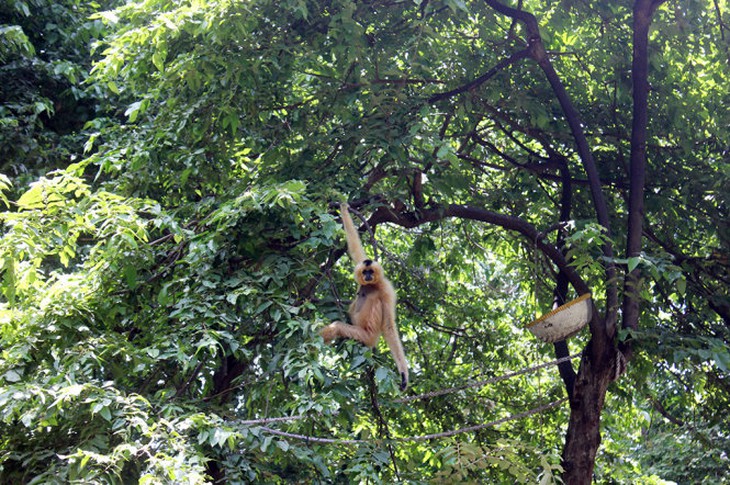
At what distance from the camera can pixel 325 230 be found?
5.12 metres

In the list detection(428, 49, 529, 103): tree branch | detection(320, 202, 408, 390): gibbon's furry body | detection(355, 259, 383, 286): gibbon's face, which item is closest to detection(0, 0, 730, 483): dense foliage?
detection(428, 49, 529, 103): tree branch

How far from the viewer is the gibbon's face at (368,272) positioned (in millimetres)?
6484

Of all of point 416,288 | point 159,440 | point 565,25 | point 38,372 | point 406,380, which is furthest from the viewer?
point 416,288

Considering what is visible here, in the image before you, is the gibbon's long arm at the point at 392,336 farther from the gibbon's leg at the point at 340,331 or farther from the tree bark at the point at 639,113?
the tree bark at the point at 639,113

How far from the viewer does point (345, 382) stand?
504 cm

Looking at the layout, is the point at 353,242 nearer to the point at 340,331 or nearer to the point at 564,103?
the point at 340,331

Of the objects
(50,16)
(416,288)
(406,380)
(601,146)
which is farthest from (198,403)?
(50,16)

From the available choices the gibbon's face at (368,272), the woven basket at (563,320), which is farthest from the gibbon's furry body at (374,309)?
the woven basket at (563,320)

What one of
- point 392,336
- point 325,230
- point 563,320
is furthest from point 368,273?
point 563,320

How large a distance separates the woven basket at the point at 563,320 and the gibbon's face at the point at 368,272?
1351 millimetres

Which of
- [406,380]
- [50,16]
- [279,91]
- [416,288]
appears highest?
[50,16]

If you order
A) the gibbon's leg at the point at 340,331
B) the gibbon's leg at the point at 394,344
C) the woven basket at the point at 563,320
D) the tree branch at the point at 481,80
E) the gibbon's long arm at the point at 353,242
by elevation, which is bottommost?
the gibbon's leg at the point at 340,331

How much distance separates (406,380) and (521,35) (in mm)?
4268

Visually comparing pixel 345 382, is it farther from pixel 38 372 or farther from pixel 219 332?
pixel 38 372
